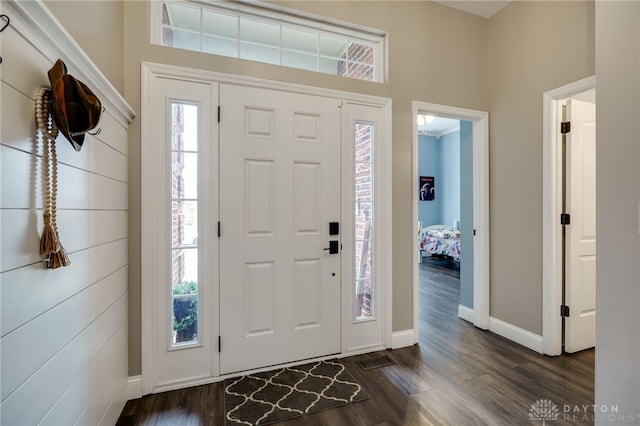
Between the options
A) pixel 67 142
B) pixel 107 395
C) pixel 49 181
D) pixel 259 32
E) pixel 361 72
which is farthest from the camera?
pixel 361 72

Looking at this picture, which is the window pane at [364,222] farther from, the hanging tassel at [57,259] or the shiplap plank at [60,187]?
the hanging tassel at [57,259]

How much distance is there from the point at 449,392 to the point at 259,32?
294 centimetres

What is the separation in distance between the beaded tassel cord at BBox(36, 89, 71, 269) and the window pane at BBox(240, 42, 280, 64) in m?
1.51

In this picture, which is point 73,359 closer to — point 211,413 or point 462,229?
point 211,413

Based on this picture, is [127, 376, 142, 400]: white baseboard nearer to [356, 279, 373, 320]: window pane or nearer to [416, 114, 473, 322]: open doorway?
[356, 279, 373, 320]: window pane

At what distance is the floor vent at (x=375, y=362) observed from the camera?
2242mm

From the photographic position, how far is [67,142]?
1131mm

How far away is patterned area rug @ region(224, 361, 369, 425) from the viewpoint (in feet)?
5.67

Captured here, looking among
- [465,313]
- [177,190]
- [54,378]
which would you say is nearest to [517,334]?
[465,313]

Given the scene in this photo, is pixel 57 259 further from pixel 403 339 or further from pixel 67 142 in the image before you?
pixel 403 339

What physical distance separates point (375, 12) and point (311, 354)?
2.88 meters

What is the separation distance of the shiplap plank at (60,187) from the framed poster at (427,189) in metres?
6.74

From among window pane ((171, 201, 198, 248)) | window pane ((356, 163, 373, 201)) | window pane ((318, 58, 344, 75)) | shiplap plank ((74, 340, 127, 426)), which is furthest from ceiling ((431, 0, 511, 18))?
shiplap plank ((74, 340, 127, 426))

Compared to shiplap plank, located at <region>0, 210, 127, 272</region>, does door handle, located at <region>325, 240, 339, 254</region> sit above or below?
below
